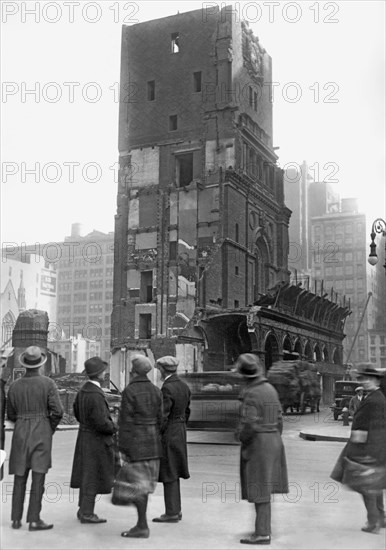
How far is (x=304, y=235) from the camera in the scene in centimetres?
13662

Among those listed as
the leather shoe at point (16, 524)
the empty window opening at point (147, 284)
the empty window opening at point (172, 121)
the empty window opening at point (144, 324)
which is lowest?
the leather shoe at point (16, 524)

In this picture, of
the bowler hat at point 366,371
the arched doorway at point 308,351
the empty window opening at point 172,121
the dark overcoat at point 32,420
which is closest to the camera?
the dark overcoat at point 32,420

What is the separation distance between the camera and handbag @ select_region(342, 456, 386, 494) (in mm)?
7637

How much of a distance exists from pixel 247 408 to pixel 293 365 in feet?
60.4

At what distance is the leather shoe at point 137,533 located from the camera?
7.14 m

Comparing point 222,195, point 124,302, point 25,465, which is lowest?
point 25,465

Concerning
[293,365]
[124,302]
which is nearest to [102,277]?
[124,302]

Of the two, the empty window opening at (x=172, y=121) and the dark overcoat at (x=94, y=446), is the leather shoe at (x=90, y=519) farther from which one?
the empty window opening at (x=172, y=121)

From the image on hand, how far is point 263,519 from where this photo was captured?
710 centimetres

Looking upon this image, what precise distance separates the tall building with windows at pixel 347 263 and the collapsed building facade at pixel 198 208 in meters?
60.9

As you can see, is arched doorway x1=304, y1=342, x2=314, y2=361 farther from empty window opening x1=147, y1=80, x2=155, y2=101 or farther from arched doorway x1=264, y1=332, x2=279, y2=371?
empty window opening x1=147, y1=80, x2=155, y2=101

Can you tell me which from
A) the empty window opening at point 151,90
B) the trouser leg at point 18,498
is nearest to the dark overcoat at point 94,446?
the trouser leg at point 18,498

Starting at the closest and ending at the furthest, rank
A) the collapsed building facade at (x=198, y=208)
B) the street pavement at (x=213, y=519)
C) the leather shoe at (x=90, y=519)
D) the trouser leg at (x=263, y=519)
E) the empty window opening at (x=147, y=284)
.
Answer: the street pavement at (x=213, y=519) < the trouser leg at (x=263, y=519) < the leather shoe at (x=90, y=519) < the collapsed building facade at (x=198, y=208) < the empty window opening at (x=147, y=284)

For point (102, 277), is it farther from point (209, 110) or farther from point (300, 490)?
point (300, 490)
